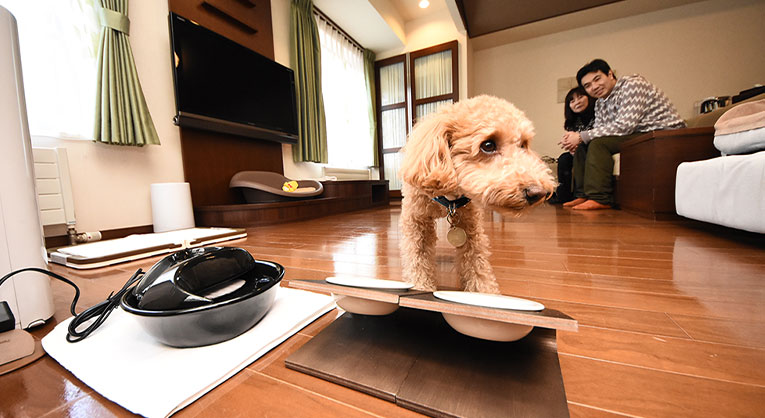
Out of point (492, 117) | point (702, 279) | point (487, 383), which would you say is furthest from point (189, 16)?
point (702, 279)

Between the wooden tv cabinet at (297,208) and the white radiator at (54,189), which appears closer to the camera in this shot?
the white radiator at (54,189)

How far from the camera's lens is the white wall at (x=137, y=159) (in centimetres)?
175

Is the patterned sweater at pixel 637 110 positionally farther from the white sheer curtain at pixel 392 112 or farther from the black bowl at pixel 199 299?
the black bowl at pixel 199 299

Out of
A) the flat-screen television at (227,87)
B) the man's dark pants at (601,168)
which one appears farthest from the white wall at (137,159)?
the man's dark pants at (601,168)

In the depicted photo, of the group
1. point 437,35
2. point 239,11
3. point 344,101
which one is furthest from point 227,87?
point 437,35

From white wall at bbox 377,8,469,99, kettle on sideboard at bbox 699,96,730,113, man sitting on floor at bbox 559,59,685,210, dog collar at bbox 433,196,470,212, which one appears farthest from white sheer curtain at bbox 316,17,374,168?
kettle on sideboard at bbox 699,96,730,113

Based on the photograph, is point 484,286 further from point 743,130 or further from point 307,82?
point 307,82

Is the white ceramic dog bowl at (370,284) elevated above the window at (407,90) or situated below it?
below

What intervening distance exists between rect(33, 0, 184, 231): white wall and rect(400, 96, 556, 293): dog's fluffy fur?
223 cm

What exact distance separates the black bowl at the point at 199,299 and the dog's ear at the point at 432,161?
366 mm

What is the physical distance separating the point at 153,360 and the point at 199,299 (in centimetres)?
11

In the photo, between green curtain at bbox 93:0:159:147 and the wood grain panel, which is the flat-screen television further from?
the wood grain panel

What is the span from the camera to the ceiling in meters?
3.48

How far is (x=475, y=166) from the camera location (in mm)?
643
